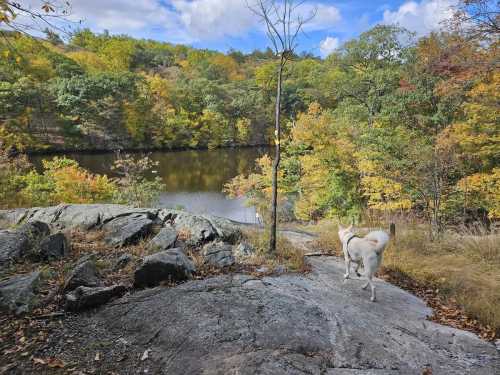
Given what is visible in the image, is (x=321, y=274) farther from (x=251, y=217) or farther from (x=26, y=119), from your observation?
(x=26, y=119)

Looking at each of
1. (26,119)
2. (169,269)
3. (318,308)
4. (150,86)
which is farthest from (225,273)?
(150,86)

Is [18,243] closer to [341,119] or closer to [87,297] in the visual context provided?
[87,297]

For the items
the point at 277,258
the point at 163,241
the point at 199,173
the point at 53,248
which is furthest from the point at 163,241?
the point at 199,173

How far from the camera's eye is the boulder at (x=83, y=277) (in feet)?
13.8

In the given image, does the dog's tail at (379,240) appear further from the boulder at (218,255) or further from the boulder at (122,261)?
the boulder at (122,261)

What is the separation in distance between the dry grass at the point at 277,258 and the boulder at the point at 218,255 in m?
0.31

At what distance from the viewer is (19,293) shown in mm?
3910

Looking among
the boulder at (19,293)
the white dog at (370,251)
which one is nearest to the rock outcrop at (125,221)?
the boulder at (19,293)

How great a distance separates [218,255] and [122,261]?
5.08ft

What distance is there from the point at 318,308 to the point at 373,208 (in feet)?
35.8

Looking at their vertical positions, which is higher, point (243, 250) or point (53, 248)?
point (53, 248)

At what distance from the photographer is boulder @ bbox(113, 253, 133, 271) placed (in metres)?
5.16

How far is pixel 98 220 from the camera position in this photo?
7488 millimetres

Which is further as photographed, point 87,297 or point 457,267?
point 457,267
